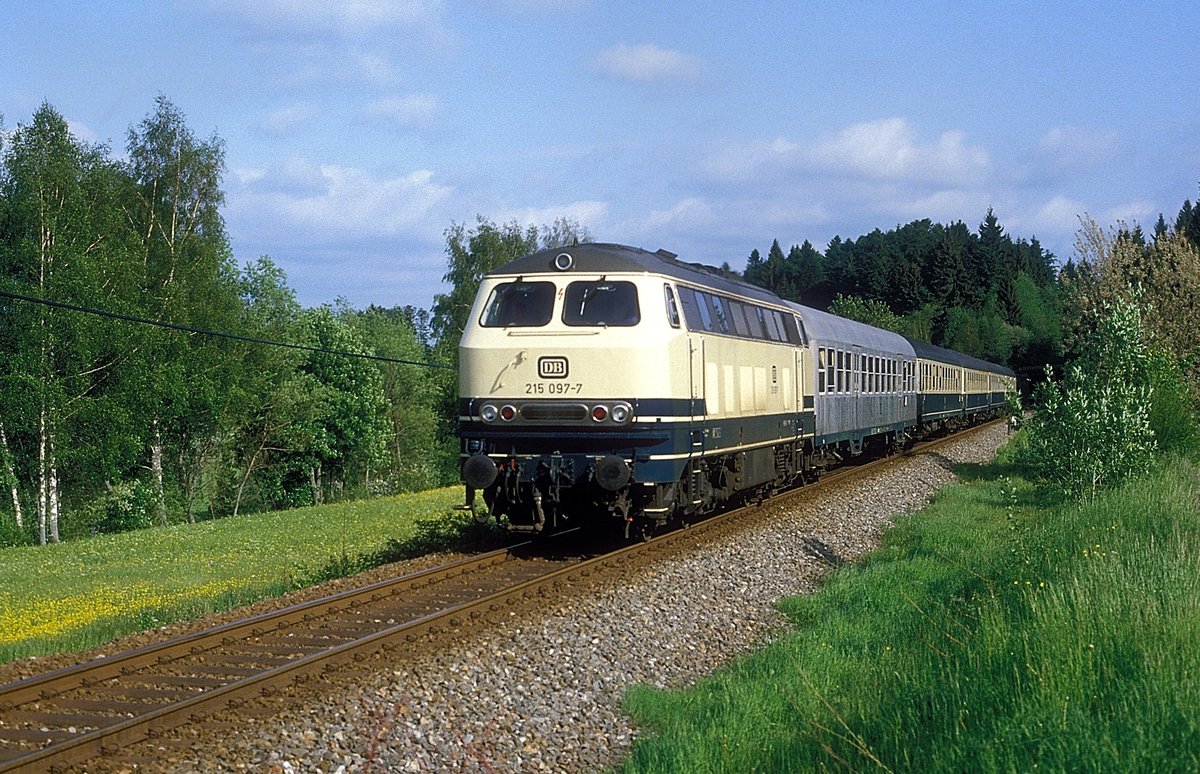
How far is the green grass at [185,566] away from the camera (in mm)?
12031

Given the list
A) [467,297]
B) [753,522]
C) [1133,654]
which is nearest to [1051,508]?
[753,522]

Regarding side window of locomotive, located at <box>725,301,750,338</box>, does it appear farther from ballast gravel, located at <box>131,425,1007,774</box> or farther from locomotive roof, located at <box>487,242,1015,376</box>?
ballast gravel, located at <box>131,425,1007,774</box>

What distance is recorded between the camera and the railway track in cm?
650

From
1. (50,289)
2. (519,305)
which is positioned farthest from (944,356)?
(519,305)

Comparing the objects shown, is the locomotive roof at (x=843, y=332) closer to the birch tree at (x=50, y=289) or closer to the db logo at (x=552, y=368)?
the db logo at (x=552, y=368)

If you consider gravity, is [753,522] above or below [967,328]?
below

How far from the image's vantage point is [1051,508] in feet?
57.4

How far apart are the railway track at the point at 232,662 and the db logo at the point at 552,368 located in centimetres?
218

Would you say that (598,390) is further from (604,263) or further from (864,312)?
(864,312)

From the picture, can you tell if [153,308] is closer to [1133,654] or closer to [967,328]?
[1133,654]

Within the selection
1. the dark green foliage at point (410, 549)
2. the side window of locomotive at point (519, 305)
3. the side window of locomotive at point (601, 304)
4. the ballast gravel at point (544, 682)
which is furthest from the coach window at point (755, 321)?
the dark green foliage at point (410, 549)

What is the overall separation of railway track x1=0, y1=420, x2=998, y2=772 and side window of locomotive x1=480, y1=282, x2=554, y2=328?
2875 mm

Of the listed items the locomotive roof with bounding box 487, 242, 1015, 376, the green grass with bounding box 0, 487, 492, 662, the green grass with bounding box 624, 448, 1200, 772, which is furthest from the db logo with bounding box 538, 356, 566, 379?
the green grass with bounding box 624, 448, 1200, 772

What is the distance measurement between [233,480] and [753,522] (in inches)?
1553
